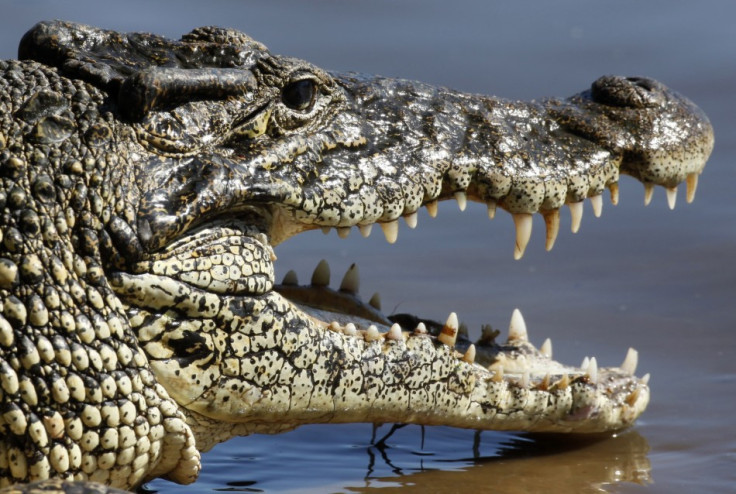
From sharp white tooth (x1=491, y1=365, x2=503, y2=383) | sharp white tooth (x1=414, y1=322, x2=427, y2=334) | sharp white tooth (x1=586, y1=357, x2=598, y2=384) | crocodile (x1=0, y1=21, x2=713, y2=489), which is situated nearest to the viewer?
crocodile (x1=0, y1=21, x2=713, y2=489)

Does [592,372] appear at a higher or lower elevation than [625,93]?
lower

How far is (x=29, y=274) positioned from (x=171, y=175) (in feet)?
1.70

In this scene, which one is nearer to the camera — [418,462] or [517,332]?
[418,462]

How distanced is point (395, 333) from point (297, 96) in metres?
→ 0.81

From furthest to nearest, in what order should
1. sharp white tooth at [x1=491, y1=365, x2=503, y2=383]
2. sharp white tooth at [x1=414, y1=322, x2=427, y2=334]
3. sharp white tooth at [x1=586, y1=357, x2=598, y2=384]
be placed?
sharp white tooth at [x1=586, y1=357, x2=598, y2=384]
sharp white tooth at [x1=491, y1=365, x2=503, y2=383]
sharp white tooth at [x1=414, y1=322, x2=427, y2=334]

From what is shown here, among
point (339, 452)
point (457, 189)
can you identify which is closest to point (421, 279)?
point (339, 452)

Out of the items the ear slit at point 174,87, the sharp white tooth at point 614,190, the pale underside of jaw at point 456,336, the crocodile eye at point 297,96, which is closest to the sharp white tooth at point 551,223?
the sharp white tooth at point 614,190

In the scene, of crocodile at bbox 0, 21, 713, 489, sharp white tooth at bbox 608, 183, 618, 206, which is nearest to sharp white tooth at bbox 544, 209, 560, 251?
crocodile at bbox 0, 21, 713, 489

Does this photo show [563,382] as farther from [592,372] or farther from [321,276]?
[321,276]

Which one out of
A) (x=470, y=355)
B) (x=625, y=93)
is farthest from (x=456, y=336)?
(x=625, y=93)

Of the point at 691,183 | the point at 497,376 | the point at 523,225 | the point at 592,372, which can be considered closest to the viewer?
the point at 497,376

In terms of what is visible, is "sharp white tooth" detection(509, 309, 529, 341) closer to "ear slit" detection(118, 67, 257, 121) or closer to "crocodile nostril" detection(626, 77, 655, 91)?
"crocodile nostril" detection(626, 77, 655, 91)

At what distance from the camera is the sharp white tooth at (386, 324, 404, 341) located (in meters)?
3.91

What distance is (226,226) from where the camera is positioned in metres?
3.71
